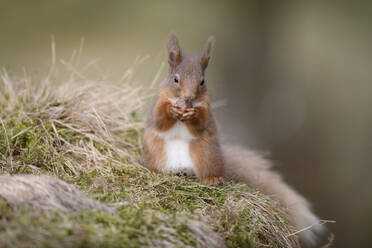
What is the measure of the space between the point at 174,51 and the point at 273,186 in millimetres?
1212

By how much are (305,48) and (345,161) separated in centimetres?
220

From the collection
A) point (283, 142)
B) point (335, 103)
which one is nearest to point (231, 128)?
point (283, 142)

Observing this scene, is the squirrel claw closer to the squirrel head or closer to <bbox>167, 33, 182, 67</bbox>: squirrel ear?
the squirrel head

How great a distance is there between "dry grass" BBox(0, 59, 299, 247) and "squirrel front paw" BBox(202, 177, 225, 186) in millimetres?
52

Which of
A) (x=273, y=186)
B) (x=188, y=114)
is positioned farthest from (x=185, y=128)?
(x=273, y=186)

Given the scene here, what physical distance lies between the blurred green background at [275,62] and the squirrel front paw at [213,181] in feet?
9.09

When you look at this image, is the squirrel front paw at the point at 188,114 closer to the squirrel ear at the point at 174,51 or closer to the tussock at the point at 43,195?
the squirrel ear at the point at 174,51

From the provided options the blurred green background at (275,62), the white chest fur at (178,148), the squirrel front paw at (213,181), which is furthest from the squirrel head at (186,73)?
the blurred green background at (275,62)

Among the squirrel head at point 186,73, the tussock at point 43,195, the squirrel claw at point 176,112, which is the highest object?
the squirrel head at point 186,73

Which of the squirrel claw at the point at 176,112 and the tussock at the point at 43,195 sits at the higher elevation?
the squirrel claw at the point at 176,112

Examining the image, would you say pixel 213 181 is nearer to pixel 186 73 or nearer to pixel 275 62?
pixel 186 73

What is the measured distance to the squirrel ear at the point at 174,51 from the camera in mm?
2559

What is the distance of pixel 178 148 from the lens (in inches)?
98.1

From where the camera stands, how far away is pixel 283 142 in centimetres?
712
